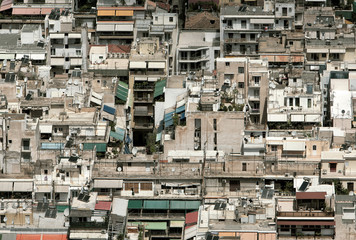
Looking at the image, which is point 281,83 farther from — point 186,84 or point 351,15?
point 351,15

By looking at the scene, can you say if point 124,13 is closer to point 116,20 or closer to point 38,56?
point 116,20

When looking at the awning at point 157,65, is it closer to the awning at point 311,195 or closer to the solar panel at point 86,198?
the solar panel at point 86,198

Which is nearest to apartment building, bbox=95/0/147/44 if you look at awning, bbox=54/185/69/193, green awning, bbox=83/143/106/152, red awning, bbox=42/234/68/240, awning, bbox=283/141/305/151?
green awning, bbox=83/143/106/152

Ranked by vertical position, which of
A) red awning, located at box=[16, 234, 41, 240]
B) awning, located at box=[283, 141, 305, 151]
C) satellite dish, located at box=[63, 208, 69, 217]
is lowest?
red awning, located at box=[16, 234, 41, 240]

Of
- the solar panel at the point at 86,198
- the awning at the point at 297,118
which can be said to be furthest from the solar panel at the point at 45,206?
the awning at the point at 297,118

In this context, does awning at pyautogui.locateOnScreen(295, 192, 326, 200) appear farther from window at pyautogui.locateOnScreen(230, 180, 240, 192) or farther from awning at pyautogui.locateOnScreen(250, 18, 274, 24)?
awning at pyautogui.locateOnScreen(250, 18, 274, 24)

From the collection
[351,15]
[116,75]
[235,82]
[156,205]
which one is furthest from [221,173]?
[351,15]
